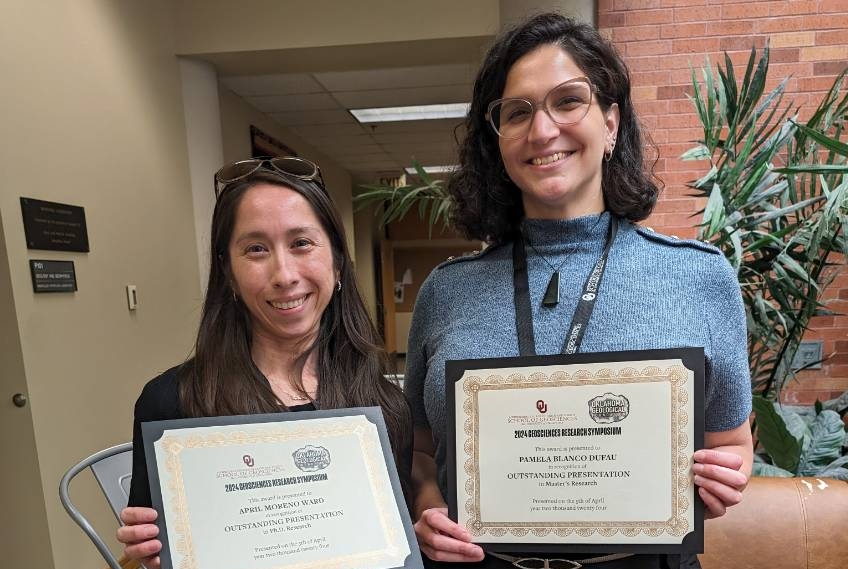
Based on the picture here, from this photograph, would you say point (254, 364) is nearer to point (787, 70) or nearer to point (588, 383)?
point (588, 383)

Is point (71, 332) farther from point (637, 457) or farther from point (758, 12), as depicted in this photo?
point (758, 12)

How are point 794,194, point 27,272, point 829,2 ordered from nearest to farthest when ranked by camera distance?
point 794,194 < point 27,272 < point 829,2

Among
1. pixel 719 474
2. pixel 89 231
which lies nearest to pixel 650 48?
pixel 719 474

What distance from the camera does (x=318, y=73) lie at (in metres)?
4.07

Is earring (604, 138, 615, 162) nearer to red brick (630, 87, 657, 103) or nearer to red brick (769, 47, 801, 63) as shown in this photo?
red brick (630, 87, 657, 103)

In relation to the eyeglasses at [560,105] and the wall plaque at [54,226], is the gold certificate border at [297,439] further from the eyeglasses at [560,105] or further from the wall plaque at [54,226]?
the wall plaque at [54,226]

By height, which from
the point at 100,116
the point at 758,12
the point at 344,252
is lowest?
the point at 344,252

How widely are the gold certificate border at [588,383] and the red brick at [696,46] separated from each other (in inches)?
123

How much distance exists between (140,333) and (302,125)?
3.47 meters

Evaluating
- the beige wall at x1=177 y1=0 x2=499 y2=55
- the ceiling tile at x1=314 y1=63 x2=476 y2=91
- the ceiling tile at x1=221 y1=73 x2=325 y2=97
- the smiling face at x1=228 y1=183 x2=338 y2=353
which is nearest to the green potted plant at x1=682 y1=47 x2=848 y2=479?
the smiling face at x1=228 y1=183 x2=338 y2=353

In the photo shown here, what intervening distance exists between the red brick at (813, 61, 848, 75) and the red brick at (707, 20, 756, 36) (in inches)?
17.9

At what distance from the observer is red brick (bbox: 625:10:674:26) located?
3.12 meters

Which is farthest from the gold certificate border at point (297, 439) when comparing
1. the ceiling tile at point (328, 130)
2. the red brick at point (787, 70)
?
the ceiling tile at point (328, 130)

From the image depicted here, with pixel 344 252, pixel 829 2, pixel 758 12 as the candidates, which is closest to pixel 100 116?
pixel 344 252
